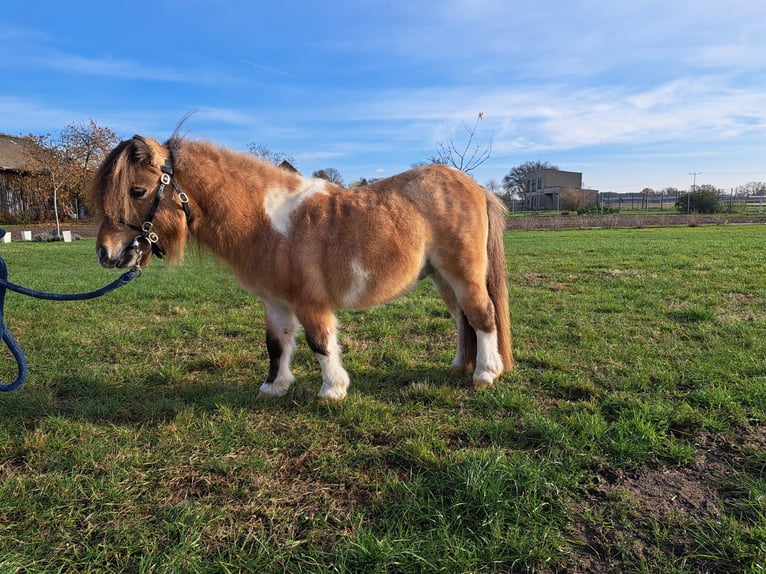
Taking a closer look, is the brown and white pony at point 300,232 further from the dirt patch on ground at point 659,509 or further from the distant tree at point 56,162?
the distant tree at point 56,162

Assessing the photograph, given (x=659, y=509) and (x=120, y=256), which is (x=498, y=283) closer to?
(x=659, y=509)

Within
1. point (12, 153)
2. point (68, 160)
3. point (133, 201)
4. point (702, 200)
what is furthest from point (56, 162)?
point (702, 200)

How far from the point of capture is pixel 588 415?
3.00 m

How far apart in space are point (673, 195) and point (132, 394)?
52.6 m

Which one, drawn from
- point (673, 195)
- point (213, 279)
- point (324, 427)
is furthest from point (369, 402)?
point (673, 195)

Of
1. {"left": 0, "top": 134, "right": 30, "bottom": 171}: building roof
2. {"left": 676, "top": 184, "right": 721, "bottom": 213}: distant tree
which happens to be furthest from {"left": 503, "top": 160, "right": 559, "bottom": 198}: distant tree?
{"left": 0, "top": 134, "right": 30, "bottom": 171}: building roof

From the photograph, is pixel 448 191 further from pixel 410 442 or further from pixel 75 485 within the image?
pixel 75 485

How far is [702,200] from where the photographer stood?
125 ft

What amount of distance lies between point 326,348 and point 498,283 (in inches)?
66.4

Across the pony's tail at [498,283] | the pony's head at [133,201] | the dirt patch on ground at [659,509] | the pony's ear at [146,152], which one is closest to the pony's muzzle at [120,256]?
the pony's head at [133,201]

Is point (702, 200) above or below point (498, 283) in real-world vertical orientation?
above

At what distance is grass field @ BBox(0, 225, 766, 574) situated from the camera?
1.96 m

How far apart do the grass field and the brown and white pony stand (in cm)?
51

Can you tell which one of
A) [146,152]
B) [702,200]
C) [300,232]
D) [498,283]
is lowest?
[498,283]
